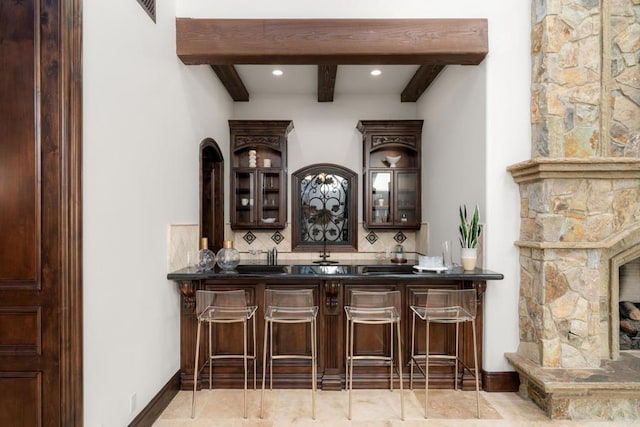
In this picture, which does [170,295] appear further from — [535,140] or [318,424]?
[535,140]

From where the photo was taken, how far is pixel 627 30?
9.77 ft

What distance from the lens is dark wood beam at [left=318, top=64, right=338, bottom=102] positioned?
13.6ft

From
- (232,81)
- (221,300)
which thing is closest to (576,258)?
(221,300)

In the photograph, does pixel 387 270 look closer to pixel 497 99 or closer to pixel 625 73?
pixel 497 99

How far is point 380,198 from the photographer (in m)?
5.34

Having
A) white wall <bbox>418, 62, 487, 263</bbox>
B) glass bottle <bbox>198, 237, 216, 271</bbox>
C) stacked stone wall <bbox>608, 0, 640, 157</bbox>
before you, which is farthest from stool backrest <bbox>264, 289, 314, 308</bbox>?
stacked stone wall <bbox>608, 0, 640, 157</bbox>

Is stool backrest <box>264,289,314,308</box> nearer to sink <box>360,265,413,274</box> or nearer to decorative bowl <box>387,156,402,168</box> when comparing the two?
sink <box>360,265,413,274</box>

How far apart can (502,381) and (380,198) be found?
2.86 m

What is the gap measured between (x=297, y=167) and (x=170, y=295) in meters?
2.96

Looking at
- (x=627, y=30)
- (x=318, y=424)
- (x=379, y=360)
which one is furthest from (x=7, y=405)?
(x=627, y=30)

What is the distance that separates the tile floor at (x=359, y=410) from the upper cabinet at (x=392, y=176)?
2.60 metres

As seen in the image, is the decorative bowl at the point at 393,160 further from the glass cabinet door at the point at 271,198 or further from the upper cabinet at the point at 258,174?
the glass cabinet door at the point at 271,198

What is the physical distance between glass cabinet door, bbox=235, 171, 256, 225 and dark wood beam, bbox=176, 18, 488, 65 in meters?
2.24

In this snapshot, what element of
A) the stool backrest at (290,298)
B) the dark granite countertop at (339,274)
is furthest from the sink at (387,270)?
the stool backrest at (290,298)
